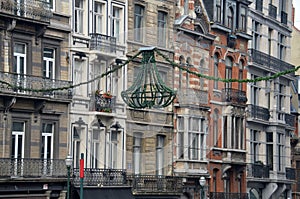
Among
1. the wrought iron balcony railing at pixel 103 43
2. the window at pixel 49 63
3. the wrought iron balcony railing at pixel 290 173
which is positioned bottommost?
the wrought iron balcony railing at pixel 290 173

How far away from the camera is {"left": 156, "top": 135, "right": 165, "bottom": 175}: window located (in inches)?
1927

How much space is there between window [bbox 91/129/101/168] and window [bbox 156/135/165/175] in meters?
4.52


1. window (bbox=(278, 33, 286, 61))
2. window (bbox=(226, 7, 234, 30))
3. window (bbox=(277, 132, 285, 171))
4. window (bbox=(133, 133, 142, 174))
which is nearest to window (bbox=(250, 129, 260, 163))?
window (bbox=(277, 132, 285, 171))

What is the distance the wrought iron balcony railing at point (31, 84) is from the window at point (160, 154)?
7.76 meters

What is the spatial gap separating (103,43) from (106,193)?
6563 mm

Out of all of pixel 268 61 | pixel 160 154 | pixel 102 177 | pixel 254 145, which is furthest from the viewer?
pixel 268 61

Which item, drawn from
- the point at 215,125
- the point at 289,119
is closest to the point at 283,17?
the point at 289,119

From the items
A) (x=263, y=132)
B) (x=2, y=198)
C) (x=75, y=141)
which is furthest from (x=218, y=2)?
(x=2, y=198)

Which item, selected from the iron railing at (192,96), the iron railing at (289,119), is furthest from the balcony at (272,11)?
the iron railing at (192,96)

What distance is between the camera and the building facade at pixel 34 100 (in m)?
39.5

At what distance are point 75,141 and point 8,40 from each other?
609 centimetres

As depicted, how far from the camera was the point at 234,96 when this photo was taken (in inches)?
2194

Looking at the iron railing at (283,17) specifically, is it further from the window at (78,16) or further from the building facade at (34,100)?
the building facade at (34,100)

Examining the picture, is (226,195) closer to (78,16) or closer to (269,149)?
(269,149)
